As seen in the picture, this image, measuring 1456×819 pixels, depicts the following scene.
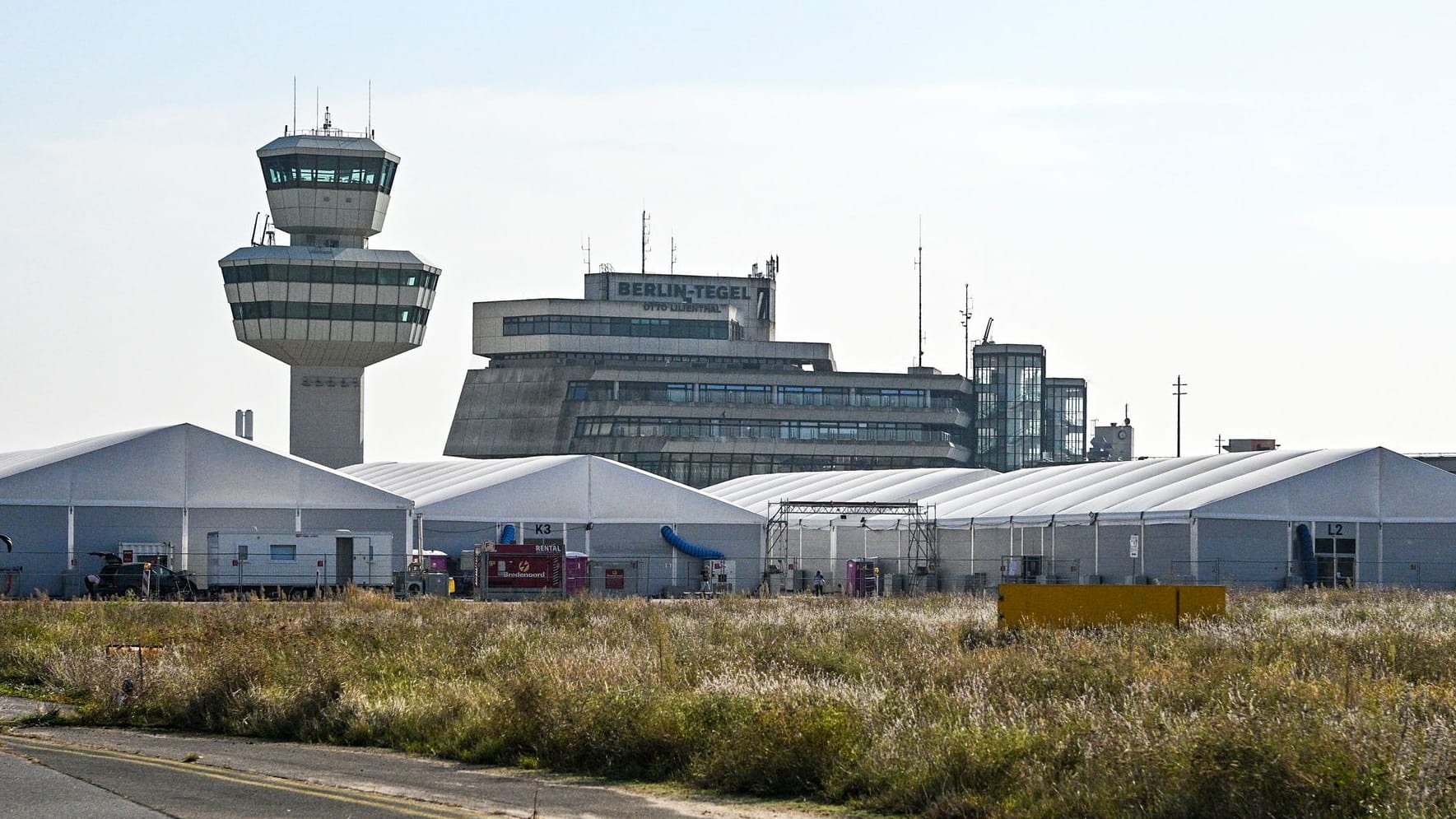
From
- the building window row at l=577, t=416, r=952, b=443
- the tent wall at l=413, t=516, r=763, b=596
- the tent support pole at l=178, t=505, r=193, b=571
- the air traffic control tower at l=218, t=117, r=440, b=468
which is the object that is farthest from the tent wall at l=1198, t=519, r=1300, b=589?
the building window row at l=577, t=416, r=952, b=443

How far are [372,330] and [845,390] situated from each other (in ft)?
123

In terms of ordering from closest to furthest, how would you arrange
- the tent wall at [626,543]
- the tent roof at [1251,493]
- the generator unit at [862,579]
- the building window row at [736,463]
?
the tent roof at [1251,493], the generator unit at [862,579], the tent wall at [626,543], the building window row at [736,463]

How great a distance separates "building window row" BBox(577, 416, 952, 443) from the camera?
5148 inches

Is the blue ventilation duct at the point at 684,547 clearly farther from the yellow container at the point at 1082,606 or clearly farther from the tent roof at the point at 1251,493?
the yellow container at the point at 1082,606

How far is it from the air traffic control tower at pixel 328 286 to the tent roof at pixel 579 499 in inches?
1761

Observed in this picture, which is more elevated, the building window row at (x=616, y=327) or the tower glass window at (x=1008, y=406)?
the building window row at (x=616, y=327)

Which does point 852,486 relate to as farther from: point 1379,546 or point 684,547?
point 1379,546

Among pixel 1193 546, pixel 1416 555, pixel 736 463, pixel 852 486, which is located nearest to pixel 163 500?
pixel 1193 546

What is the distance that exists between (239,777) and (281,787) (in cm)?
98

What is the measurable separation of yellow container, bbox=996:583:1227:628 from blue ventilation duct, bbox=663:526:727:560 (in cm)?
3685

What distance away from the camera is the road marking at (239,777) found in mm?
15961

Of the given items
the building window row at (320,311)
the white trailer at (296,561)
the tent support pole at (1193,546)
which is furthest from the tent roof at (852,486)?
the building window row at (320,311)

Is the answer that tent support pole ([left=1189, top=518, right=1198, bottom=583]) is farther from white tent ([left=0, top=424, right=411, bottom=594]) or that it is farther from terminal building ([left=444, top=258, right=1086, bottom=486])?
terminal building ([left=444, top=258, right=1086, bottom=486])

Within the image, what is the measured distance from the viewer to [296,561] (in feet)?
199
